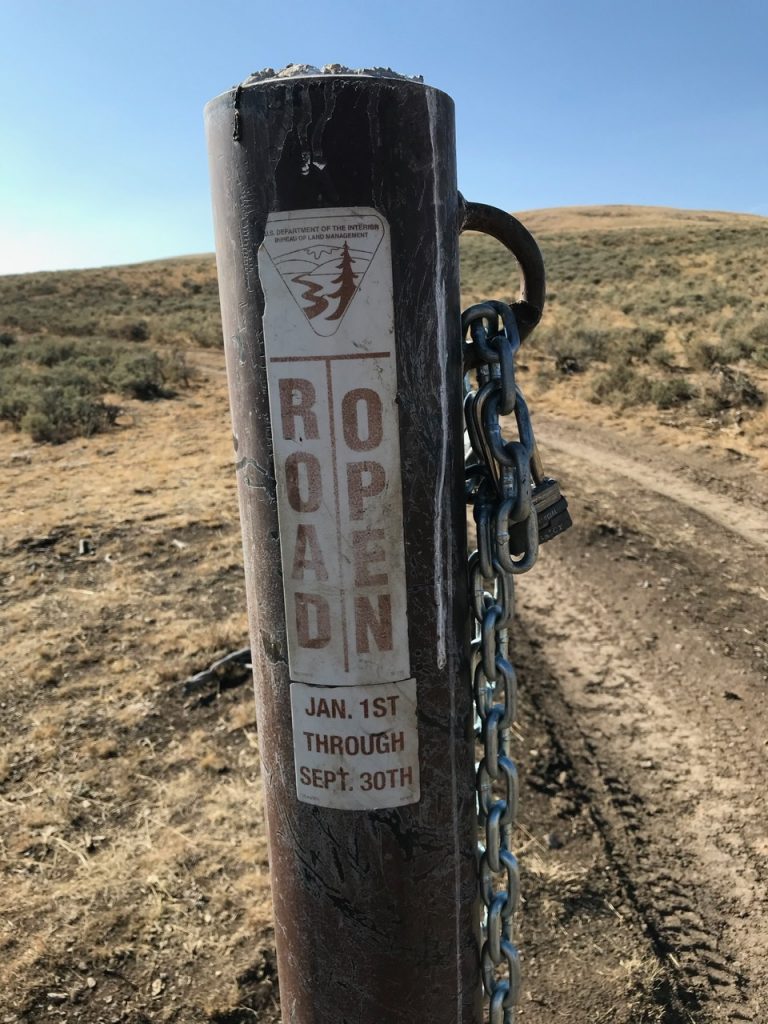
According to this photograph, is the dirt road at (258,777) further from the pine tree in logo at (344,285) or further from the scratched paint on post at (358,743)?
the pine tree in logo at (344,285)

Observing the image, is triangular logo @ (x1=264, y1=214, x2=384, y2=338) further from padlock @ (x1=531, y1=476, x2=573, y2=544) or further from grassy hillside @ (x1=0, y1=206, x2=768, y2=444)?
grassy hillside @ (x1=0, y1=206, x2=768, y2=444)

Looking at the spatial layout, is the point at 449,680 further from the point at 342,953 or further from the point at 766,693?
the point at 766,693

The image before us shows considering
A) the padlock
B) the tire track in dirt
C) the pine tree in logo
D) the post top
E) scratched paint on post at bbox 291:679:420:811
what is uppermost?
the post top

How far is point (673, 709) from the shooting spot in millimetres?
4121

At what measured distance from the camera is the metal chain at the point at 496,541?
1183mm

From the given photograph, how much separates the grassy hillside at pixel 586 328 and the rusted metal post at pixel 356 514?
8869mm

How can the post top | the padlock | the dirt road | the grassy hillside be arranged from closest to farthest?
the post top < the padlock < the dirt road < the grassy hillside

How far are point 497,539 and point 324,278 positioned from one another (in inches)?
17.8

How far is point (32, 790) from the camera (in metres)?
3.56

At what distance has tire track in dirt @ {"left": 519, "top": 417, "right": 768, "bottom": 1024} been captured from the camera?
2.79m

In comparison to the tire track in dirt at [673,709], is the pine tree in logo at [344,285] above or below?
above

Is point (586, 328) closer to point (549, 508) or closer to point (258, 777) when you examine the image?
point (258, 777)

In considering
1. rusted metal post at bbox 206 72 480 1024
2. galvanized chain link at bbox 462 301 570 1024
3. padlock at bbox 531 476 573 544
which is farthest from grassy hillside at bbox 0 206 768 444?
rusted metal post at bbox 206 72 480 1024

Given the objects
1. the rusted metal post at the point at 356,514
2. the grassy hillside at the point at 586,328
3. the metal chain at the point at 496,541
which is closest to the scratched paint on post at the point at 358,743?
the rusted metal post at the point at 356,514
